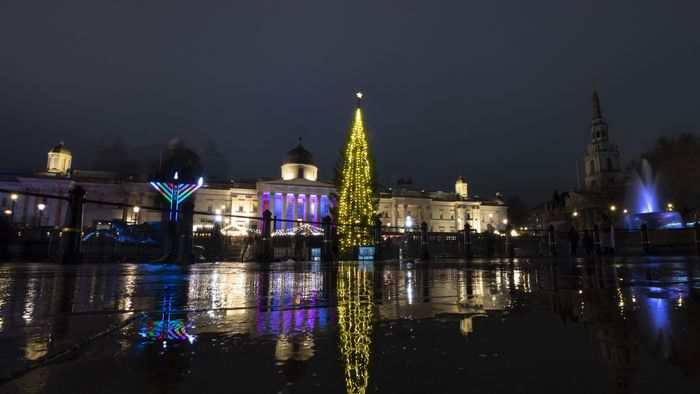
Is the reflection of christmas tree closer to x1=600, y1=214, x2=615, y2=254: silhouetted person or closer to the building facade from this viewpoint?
x1=600, y1=214, x2=615, y2=254: silhouetted person

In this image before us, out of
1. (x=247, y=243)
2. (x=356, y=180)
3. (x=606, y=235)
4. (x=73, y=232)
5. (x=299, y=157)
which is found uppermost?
(x=299, y=157)

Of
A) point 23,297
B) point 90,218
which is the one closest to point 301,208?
point 90,218

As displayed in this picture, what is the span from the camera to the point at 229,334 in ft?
5.96

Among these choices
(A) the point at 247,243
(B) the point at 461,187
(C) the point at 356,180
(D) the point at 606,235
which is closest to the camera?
(A) the point at 247,243

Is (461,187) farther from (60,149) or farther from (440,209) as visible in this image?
(60,149)

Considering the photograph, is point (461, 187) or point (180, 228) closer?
point (180, 228)

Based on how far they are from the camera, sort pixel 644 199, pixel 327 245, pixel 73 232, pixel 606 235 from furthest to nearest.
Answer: pixel 644 199 → pixel 606 235 → pixel 327 245 → pixel 73 232

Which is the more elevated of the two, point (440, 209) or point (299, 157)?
point (299, 157)

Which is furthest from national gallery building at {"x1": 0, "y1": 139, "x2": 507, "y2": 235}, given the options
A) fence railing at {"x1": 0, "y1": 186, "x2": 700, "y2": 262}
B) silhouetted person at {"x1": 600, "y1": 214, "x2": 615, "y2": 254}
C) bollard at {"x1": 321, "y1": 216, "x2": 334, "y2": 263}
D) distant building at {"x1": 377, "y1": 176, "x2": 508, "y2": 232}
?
bollard at {"x1": 321, "y1": 216, "x2": 334, "y2": 263}

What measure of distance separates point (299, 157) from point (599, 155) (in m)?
67.6

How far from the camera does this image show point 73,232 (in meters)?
10.6

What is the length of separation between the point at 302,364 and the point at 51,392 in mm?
693

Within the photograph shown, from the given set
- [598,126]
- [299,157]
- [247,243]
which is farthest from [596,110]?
[247,243]

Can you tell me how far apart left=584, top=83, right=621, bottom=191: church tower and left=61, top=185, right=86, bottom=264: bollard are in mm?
94692
